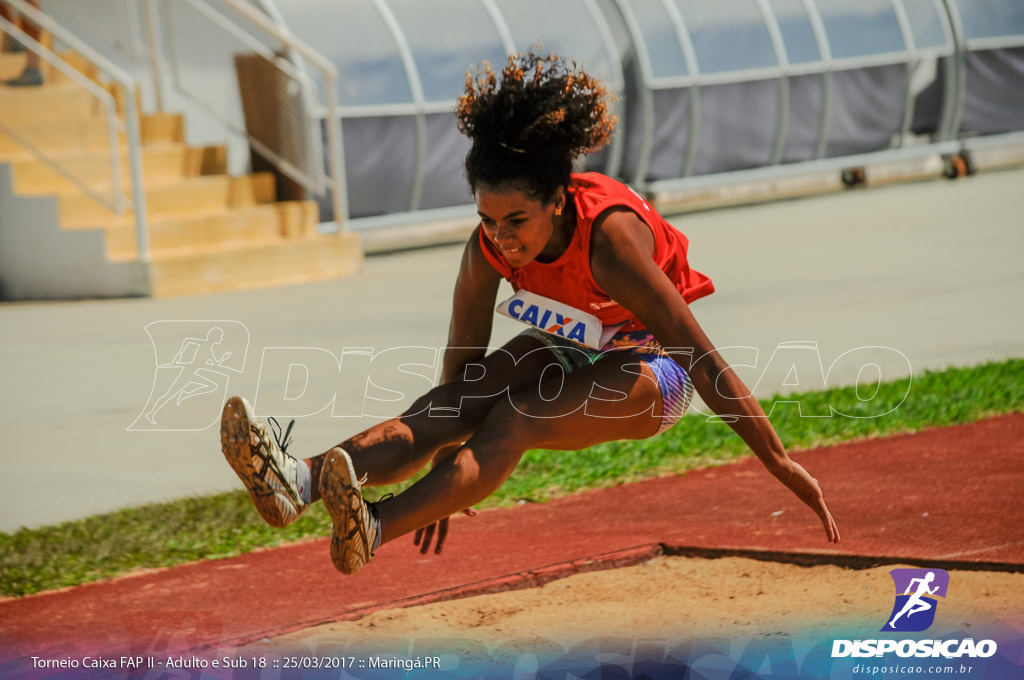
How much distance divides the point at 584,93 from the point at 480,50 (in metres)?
13.1

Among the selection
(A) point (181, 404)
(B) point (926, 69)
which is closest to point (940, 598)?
(A) point (181, 404)

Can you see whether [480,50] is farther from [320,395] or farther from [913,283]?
[320,395]

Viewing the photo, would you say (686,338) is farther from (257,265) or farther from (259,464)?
(257,265)

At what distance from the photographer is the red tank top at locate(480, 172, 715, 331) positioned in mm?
3932

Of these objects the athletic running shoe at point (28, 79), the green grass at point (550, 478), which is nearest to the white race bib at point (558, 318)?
the green grass at point (550, 478)

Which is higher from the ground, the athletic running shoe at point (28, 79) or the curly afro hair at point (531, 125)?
the athletic running shoe at point (28, 79)

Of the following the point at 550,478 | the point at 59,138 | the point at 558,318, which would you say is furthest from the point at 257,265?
the point at 558,318

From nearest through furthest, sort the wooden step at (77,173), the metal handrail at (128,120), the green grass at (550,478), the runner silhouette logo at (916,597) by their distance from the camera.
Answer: the runner silhouette logo at (916,597), the green grass at (550,478), the metal handrail at (128,120), the wooden step at (77,173)

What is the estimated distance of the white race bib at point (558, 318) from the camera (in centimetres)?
403

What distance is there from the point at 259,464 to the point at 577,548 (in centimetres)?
180

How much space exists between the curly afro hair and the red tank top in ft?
0.41

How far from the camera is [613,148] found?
17.8 meters

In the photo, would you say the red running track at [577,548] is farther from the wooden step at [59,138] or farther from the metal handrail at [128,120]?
the wooden step at [59,138]

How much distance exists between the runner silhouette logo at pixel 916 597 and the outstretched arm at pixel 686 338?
1.80 feet
